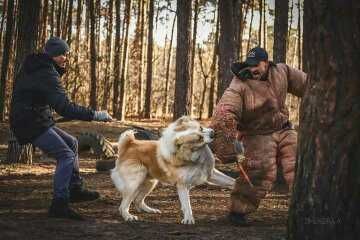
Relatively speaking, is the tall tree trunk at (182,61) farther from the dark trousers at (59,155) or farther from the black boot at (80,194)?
the dark trousers at (59,155)

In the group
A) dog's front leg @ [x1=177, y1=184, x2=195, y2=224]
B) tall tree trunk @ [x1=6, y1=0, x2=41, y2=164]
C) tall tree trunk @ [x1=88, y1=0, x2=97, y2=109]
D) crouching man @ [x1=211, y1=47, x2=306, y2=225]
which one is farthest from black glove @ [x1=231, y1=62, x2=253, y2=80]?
tall tree trunk @ [x1=88, y1=0, x2=97, y2=109]

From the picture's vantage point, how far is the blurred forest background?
484 inches

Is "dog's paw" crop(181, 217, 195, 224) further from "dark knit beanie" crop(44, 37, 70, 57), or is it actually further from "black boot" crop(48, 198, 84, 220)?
"dark knit beanie" crop(44, 37, 70, 57)

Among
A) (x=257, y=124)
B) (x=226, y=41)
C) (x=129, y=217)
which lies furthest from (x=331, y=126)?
(x=226, y=41)

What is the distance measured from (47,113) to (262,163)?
2642mm

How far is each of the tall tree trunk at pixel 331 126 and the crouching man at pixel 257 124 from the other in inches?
58.5

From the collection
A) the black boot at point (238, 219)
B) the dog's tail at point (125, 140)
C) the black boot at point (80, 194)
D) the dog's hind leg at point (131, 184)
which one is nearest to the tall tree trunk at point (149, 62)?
the black boot at point (80, 194)

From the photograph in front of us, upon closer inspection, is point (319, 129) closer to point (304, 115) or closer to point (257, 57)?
point (304, 115)

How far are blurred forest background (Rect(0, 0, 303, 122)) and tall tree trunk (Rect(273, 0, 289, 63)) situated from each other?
21 mm

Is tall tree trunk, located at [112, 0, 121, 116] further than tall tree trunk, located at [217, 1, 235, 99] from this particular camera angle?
Yes

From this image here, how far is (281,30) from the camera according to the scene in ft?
38.5

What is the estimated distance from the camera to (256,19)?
123ft

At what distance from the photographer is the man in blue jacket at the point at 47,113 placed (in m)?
6.48

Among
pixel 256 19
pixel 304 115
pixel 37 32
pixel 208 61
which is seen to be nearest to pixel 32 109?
pixel 304 115
